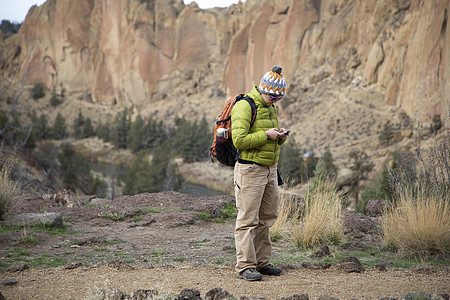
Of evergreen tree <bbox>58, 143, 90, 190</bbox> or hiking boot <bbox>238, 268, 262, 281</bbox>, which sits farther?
evergreen tree <bbox>58, 143, 90, 190</bbox>

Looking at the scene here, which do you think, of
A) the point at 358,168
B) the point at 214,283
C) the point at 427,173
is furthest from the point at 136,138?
the point at 214,283

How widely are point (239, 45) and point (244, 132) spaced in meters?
60.7

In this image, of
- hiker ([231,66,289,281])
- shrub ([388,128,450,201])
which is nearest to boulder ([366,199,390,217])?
→ shrub ([388,128,450,201])

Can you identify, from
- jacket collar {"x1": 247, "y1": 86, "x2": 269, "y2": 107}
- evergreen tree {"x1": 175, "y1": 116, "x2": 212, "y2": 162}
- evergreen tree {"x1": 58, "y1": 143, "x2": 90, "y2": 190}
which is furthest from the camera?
evergreen tree {"x1": 175, "y1": 116, "x2": 212, "y2": 162}

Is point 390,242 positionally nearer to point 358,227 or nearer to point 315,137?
point 358,227

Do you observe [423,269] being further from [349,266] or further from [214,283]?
[214,283]

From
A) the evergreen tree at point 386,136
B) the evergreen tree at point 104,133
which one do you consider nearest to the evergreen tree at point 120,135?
the evergreen tree at point 104,133

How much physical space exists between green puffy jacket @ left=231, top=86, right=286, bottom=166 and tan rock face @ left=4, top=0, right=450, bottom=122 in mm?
8871

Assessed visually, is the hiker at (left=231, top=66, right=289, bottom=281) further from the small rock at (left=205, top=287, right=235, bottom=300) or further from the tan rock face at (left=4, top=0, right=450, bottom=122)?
the tan rock face at (left=4, top=0, right=450, bottom=122)

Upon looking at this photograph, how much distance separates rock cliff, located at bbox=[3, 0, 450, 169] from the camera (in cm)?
3023

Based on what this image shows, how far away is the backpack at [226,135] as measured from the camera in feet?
13.6

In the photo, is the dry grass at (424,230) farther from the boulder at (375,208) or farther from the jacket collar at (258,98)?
the boulder at (375,208)

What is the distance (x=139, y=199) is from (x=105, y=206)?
1013 mm

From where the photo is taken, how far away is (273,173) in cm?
426
